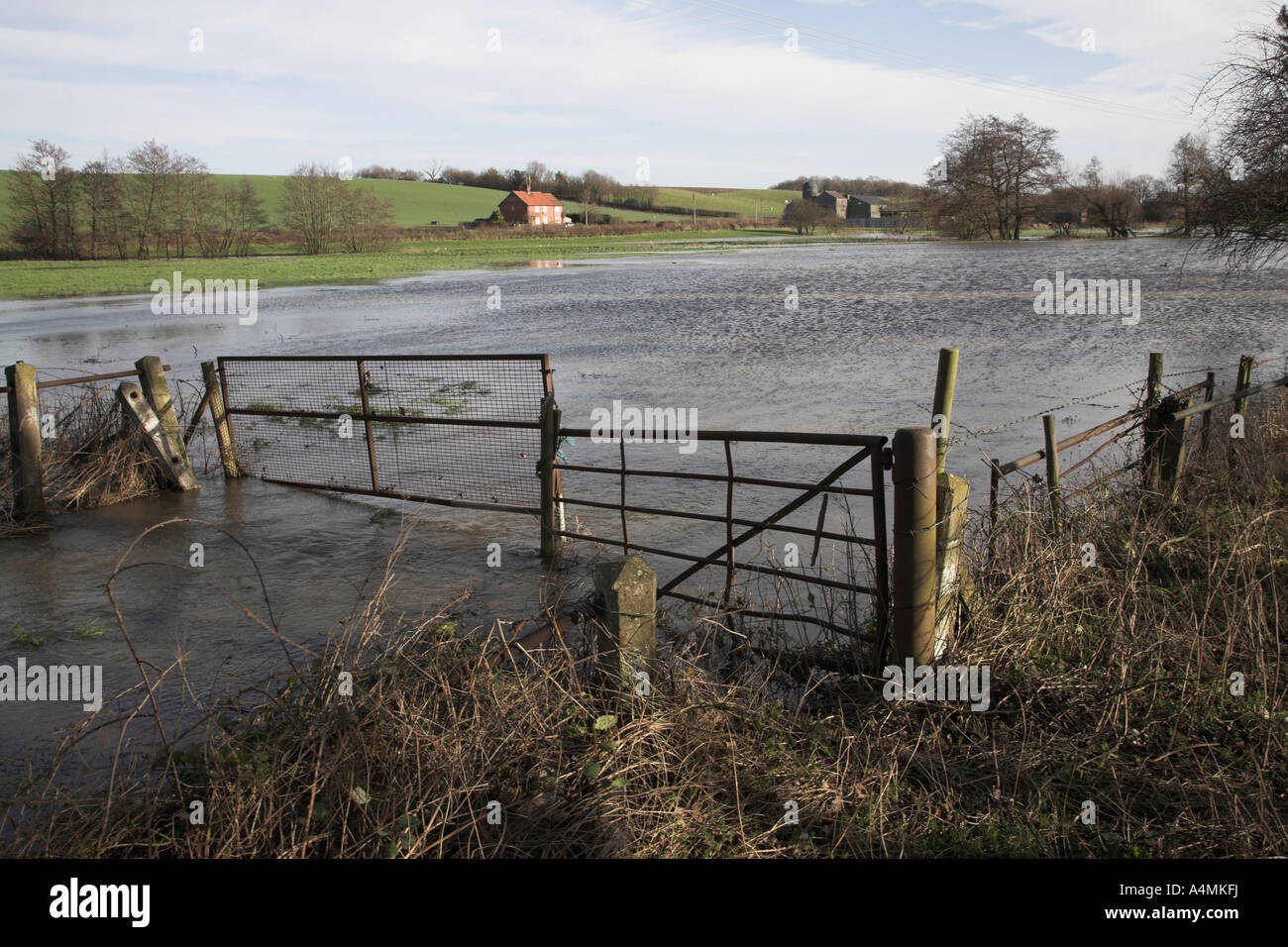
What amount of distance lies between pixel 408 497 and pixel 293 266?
56292 mm

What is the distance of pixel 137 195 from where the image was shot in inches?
2847

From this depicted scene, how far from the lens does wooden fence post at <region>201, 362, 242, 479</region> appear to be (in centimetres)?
991

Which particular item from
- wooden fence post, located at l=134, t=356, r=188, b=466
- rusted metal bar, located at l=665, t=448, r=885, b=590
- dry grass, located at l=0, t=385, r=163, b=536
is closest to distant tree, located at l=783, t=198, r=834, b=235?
wooden fence post, located at l=134, t=356, r=188, b=466

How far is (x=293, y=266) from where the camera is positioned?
59.0 meters

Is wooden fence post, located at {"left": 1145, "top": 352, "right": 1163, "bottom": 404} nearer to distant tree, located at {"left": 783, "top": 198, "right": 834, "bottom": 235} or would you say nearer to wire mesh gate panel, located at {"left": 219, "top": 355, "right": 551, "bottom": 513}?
wire mesh gate panel, located at {"left": 219, "top": 355, "right": 551, "bottom": 513}

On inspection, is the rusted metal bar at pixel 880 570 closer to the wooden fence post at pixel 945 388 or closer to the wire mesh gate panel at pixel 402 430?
the wooden fence post at pixel 945 388

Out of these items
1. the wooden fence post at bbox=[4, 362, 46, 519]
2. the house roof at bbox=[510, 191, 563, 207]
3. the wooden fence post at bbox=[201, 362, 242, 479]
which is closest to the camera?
the wooden fence post at bbox=[4, 362, 46, 519]

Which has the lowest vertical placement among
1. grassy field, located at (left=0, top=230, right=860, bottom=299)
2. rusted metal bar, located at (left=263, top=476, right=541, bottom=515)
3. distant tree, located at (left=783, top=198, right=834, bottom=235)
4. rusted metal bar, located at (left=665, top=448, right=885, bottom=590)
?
rusted metal bar, located at (left=263, top=476, right=541, bottom=515)

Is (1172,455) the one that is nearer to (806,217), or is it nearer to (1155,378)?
(1155,378)

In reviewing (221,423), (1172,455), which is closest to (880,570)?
(1172,455)

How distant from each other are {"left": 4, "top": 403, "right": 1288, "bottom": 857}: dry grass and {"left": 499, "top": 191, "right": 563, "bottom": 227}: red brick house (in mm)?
116288

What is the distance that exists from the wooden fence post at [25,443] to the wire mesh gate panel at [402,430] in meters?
1.89

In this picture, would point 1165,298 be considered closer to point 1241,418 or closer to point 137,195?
point 1241,418
